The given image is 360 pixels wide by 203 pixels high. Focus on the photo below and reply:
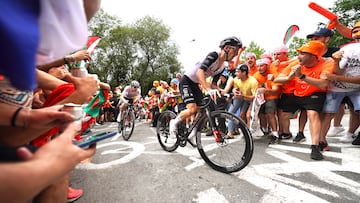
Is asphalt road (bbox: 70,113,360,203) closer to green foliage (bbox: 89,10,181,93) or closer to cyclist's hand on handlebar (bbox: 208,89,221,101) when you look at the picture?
cyclist's hand on handlebar (bbox: 208,89,221,101)

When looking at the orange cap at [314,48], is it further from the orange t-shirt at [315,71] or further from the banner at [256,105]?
the banner at [256,105]

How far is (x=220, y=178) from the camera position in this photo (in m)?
2.59

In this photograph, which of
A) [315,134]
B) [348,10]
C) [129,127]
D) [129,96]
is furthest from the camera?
[348,10]

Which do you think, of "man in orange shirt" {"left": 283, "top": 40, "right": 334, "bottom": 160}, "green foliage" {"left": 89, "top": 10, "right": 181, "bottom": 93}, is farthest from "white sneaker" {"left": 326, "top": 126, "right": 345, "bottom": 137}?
"green foliage" {"left": 89, "top": 10, "right": 181, "bottom": 93}

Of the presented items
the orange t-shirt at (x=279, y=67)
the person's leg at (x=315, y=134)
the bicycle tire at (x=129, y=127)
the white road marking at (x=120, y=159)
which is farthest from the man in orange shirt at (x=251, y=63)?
the white road marking at (x=120, y=159)

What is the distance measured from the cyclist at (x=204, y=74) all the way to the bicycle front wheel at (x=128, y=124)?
2195mm

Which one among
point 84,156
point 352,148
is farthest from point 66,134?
point 352,148

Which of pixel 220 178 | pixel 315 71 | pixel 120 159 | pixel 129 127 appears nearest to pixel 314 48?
pixel 315 71

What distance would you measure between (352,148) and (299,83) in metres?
1.46

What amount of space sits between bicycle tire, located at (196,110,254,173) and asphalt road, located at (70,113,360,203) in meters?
0.13

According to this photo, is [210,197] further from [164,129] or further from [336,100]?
[336,100]

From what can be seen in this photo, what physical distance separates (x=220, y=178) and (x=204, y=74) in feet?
4.92

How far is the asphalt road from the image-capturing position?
2113 mm

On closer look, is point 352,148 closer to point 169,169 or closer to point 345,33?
point 345,33
